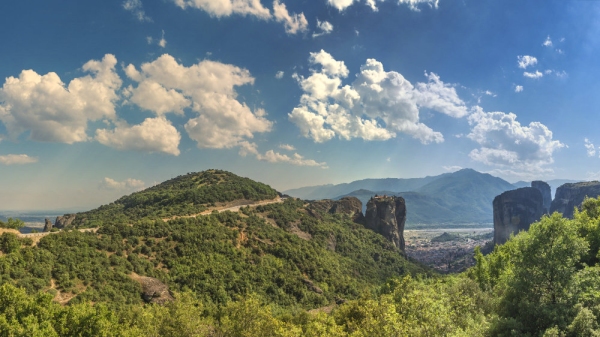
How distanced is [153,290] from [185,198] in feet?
190

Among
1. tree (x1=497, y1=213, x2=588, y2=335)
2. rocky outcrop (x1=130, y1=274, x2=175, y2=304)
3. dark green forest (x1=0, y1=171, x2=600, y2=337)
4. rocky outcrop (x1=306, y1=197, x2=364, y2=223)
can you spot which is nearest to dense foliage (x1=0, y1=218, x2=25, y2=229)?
dark green forest (x1=0, y1=171, x2=600, y2=337)

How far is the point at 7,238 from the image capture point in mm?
53000

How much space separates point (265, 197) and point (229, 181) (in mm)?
Result: 18438

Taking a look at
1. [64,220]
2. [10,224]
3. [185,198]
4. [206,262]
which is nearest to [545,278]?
[206,262]

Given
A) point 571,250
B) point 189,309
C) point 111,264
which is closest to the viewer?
Answer: point 571,250

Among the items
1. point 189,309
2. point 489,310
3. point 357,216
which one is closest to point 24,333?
point 189,309

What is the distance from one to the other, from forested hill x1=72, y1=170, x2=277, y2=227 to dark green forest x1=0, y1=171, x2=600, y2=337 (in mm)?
1879

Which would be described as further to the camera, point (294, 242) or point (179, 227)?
point (294, 242)

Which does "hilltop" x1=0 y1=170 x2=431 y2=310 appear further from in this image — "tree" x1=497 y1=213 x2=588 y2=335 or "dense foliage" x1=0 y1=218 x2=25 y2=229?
"tree" x1=497 y1=213 x2=588 y2=335

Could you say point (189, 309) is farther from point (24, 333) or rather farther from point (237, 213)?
point (237, 213)

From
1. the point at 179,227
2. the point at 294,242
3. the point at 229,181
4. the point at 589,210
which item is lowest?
the point at 294,242

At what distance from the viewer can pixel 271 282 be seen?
82.3m

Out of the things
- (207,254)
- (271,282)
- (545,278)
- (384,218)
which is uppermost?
(545,278)

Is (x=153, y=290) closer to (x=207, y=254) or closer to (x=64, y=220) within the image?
(x=207, y=254)
